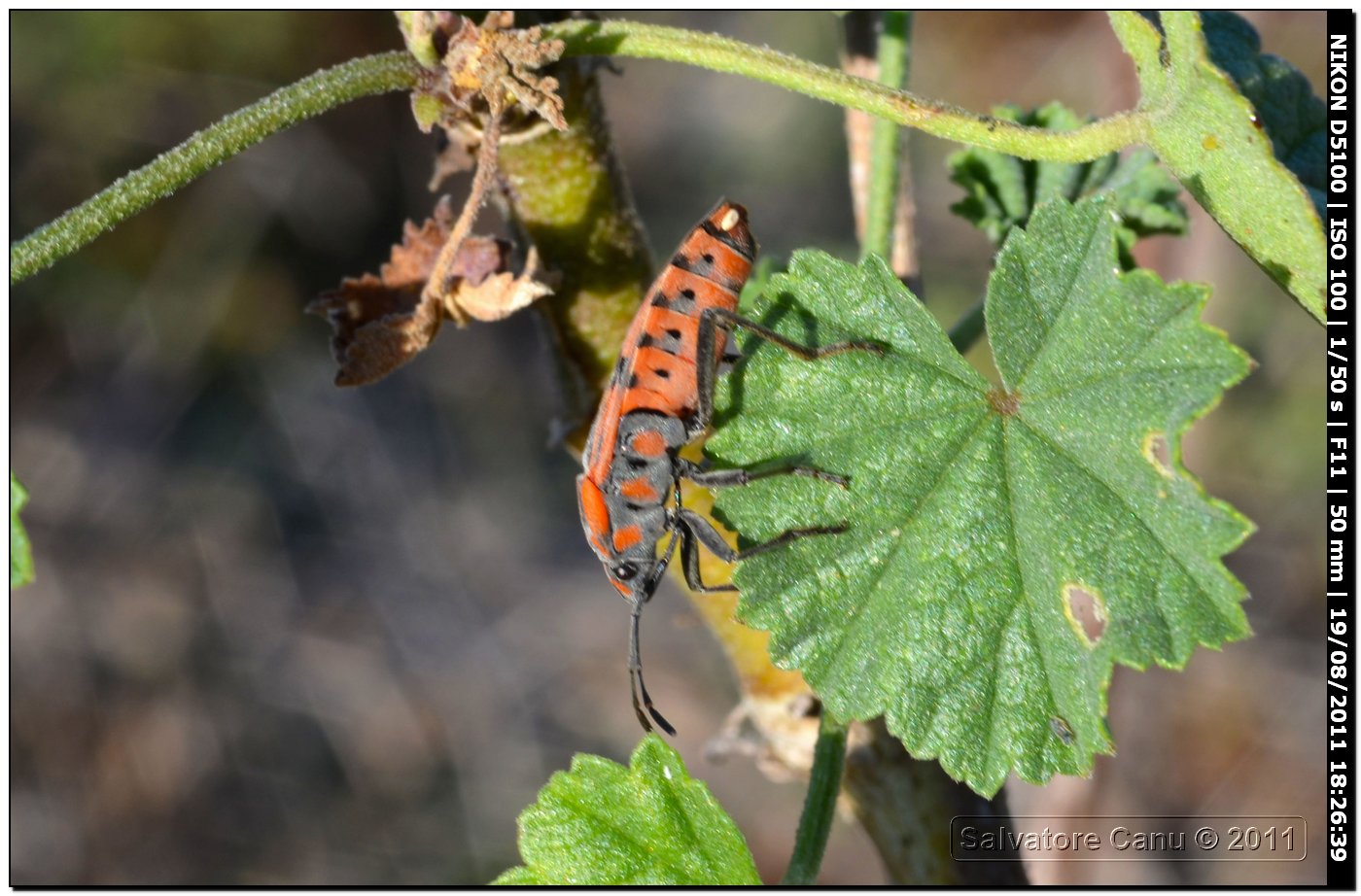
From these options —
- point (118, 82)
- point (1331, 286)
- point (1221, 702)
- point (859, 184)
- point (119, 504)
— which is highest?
point (118, 82)

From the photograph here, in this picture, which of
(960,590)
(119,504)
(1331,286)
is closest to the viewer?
(1331,286)

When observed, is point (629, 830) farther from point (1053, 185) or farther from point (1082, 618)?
point (1053, 185)

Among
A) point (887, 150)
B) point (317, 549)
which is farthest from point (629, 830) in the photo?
point (317, 549)

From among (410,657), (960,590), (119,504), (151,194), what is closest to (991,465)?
(960,590)

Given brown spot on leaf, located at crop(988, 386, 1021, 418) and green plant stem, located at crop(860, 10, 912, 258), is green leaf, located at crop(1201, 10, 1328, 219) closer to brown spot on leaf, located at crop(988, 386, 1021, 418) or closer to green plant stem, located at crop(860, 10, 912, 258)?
green plant stem, located at crop(860, 10, 912, 258)

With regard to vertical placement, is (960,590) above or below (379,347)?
below

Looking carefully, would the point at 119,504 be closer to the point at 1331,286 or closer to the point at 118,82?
the point at 118,82

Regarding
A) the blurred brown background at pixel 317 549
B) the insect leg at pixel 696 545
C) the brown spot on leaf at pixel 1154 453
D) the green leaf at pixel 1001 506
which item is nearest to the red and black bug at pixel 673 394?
the insect leg at pixel 696 545

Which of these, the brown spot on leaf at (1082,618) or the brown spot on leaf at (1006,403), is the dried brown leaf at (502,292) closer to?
the brown spot on leaf at (1006,403)
